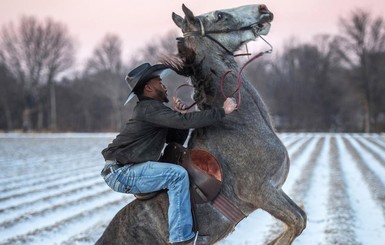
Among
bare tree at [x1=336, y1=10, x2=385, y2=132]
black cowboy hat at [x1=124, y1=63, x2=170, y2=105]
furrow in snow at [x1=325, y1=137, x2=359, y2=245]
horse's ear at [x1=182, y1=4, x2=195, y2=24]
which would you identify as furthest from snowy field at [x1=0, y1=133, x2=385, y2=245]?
bare tree at [x1=336, y1=10, x2=385, y2=132]

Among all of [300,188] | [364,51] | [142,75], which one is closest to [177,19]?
[142,75]

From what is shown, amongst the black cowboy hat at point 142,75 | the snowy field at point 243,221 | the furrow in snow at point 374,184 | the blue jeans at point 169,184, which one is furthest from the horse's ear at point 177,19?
the furrow in snow at point 374,184

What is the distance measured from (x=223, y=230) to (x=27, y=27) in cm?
5669

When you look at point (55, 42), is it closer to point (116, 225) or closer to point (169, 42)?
point (169, 42)

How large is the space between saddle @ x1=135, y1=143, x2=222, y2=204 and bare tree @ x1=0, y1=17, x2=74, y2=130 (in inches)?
2025

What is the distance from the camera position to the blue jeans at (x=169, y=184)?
3.03 m

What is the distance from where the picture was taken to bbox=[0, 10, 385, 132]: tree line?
50188 mm

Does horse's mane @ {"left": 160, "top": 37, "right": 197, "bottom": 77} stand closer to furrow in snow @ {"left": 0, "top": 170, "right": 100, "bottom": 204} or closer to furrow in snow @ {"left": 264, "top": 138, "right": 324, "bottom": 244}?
furrow in snow @ {"left": 264, "top": 138, "right": 324, "bottom": 244}

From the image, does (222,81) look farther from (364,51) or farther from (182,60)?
(364,51)

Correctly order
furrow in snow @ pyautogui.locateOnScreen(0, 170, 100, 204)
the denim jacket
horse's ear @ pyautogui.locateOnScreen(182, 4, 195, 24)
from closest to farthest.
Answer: the denim jacket, horse's ear @ pyautogui.locateOnScreen(182, 4, 195, 24), furrow in snow @ pyautogui.locateOnScreen(0, 170, 100, 204)

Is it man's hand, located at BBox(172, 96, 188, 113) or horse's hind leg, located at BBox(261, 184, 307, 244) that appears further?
man's hand, located at BBox(172, 96, 188, 113)

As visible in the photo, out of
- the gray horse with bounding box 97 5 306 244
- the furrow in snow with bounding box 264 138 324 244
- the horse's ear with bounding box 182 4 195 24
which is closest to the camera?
the gray horse with bounding box 97 5 306 244

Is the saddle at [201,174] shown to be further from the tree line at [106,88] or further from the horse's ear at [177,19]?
the tree line at [106,88]

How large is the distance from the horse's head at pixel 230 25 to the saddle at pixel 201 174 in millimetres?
986
